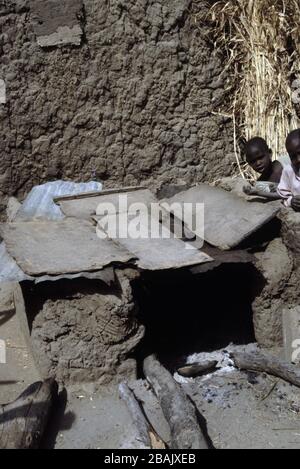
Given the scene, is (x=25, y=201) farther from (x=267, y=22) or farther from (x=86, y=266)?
(x=267, y=22)

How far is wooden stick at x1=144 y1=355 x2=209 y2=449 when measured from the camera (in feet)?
10.5

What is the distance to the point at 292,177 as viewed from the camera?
4.40 m

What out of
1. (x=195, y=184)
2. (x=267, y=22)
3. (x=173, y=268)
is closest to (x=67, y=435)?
(x=173, y=268)

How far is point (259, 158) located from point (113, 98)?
1.44 m

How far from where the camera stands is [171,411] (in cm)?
351

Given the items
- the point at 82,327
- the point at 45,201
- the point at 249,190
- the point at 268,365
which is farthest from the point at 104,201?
the point at 268,365

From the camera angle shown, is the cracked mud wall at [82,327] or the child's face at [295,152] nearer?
the cracked mud wall at [82,327]

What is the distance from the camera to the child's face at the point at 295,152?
166 inches

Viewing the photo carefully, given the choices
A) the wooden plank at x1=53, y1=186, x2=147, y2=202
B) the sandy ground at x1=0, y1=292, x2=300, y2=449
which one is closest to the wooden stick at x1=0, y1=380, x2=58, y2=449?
the sandy ground at x1=0, y1=292, x2=300, y2=449

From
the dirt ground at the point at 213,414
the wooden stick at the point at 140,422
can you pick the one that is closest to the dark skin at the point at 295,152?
the dirt ground at the point at 213,414

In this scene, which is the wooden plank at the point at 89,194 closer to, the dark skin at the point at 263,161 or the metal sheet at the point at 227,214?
the metal sheet at the point at 227,214

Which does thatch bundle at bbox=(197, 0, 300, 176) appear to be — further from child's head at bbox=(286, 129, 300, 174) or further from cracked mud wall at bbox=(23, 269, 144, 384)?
cracked mud wall at bbox=(23, 269, 144, 384)

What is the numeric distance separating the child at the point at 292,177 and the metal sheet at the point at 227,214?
12 centimetres

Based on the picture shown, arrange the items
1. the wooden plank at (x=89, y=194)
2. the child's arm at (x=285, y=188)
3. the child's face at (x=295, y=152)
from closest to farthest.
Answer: the child's face at (x=295, y=152) < the child's arm at (x=285, y=188) < the wooden plank at (x=89, y=194)
